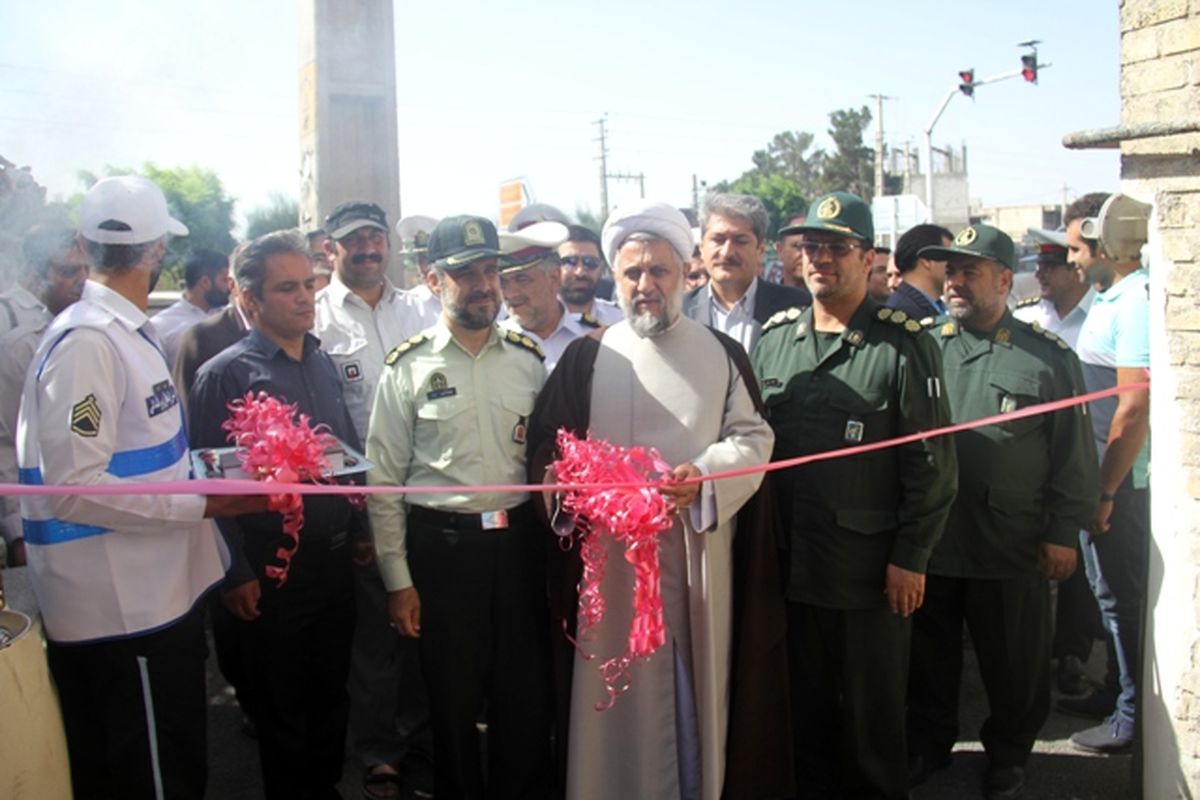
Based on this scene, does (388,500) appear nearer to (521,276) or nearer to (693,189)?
(521,276)

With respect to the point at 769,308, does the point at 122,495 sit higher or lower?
lower

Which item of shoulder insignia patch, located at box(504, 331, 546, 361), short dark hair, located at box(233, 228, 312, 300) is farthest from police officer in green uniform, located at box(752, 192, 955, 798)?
short dark hair, located at box(233, 228, 312, 300)

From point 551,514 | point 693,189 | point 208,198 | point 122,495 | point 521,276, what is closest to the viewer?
point 122,495

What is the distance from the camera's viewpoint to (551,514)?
334 cm

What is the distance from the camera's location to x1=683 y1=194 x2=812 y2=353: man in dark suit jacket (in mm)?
4641

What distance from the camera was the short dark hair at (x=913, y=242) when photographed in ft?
18.6

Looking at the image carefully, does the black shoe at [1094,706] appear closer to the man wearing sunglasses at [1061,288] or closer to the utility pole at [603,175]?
the man wearing sunglasses at [1061,288]

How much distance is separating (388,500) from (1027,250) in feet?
91.4

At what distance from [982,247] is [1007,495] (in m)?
1.02

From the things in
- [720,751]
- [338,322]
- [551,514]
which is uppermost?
[338,322]

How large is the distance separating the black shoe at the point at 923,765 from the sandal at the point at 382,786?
6.95 feet

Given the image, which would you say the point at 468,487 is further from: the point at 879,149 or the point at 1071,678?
the point at 879,149

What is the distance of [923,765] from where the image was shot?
157 inches

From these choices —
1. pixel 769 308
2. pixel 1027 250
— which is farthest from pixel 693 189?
pixel 769 308
